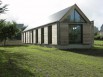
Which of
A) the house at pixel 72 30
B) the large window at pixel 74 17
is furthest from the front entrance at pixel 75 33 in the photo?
the large window at pixel 74 17

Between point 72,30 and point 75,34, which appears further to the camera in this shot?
point 75,34

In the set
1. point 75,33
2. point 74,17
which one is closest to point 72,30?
point 75,33

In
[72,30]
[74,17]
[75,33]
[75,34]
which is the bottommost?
[75,34]

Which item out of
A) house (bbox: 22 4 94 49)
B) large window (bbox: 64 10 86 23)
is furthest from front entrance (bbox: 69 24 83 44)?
large window (bbox: 64 10 86 23)

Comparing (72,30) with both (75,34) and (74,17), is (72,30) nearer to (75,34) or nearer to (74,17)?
(75,34)

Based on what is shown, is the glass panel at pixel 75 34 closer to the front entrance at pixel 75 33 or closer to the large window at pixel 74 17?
the front entrance at pixel 75 33

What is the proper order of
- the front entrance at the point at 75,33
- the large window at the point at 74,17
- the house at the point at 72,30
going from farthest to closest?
the front entrance at the point at 75,33, the large window at the point at 74,17, the house at the point at 72,30

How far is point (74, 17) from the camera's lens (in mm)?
33875

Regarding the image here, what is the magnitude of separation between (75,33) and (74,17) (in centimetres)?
233

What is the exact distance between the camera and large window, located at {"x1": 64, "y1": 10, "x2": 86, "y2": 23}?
33597 mm

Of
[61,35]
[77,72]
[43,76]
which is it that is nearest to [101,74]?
[77,72]

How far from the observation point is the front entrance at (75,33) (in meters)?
34.1

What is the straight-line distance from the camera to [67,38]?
33.5 meters

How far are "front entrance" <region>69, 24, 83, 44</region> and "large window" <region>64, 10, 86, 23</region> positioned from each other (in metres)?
0.77
